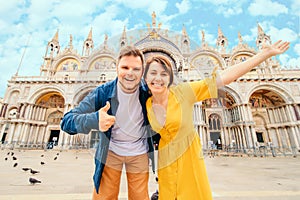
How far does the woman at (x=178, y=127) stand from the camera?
109 cm

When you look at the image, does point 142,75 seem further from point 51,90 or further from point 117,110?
point 51,90

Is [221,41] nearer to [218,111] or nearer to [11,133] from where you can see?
[218,111]

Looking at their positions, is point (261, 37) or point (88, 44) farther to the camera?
point (88, 44)

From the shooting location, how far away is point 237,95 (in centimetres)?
1684

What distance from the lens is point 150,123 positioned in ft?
3.64

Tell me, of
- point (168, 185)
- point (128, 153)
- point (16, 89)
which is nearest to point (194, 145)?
point (168, 185)

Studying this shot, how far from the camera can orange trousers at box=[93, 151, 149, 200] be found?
1.20 meters

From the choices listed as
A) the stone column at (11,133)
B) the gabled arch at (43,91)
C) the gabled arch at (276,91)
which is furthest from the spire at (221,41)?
the stone column at (11,133)

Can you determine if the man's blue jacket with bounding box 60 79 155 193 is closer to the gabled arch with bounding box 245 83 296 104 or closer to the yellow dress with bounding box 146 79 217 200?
the yellow dress with bounding box 146 79 217 200

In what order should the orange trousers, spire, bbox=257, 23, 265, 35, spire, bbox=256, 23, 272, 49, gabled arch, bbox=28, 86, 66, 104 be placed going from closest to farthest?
the orange trousers → gabled arch, bbox=28, 86, 66, 104 → spire, bbox=256, 23, 272, 49 → spire, bbox=257, 23, 265, 35

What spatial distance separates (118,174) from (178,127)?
0.64 meters

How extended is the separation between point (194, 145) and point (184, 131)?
144mm

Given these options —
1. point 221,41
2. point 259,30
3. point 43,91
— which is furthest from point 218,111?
point 43,91

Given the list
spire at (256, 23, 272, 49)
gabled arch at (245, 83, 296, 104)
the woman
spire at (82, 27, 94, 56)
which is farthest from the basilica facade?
the woman
